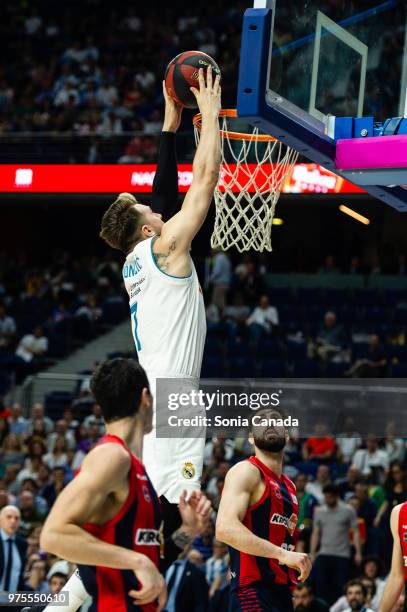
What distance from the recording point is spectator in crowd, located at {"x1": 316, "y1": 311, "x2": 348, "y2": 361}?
16359 millimetres

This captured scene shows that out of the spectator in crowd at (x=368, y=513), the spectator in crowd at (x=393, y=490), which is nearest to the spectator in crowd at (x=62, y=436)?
the spectator in crowd at (x=368, y=513)

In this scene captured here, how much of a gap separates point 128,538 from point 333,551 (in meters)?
7.95

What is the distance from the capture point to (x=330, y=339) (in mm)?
16734

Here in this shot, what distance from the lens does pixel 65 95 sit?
21438mm

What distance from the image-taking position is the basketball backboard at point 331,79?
5.57 meters

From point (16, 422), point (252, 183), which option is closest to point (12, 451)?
point (16, 422)

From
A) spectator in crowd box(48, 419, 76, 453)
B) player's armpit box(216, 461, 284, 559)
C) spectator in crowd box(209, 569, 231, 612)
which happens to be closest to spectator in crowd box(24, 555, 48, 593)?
spectator in crowd box(209, 569, 231, 612)

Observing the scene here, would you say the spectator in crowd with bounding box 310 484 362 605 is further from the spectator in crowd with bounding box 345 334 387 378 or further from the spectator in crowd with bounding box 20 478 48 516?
the spectator in crowd with bounding box 345 334 387 378

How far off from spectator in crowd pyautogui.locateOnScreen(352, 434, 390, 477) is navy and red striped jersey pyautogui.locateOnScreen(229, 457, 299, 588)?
7545mm

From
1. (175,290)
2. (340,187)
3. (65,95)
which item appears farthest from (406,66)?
(65,95)

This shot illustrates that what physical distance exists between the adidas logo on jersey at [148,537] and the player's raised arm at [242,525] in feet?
3.99

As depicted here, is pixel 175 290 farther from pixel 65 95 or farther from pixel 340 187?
pixel 65 95

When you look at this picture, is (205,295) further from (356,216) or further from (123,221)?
(123,221)

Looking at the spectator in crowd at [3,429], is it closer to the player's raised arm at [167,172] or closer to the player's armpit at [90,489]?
the player's raised arm at [167,172]
